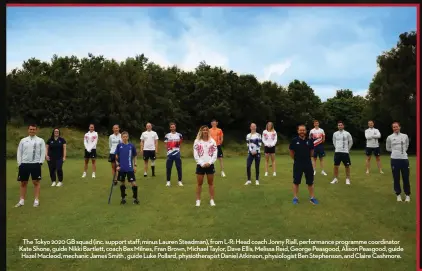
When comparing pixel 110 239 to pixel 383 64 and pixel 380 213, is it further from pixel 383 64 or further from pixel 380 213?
pixel 383 64

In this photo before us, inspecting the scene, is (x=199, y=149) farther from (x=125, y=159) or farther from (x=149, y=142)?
(x=149, y=142)

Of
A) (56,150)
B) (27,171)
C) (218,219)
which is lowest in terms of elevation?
(218,219)

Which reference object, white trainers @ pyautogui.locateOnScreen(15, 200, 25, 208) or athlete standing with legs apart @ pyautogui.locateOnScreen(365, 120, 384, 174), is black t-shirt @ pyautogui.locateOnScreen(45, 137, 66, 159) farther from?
athlete standing with legs apart @ pyautogui.locateOnScreen(365, 120, 384, 174)

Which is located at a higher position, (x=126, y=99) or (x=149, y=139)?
(x=126, y=99)

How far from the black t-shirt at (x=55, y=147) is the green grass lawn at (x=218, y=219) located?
1.08m

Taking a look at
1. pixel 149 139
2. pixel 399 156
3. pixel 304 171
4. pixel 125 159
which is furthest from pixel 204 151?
pixel 149 139

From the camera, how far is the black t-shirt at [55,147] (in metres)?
11.5

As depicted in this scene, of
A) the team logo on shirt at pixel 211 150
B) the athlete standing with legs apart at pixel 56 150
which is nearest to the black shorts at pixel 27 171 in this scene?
the athlete standing with legs apart at pixel 56 150

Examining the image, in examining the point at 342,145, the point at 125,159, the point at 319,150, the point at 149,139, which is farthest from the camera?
the point at 319,150

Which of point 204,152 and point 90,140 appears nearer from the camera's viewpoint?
point 204,152

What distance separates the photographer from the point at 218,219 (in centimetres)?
695

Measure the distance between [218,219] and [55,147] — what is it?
7.01 m

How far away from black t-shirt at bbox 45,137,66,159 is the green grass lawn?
1.08 metres
